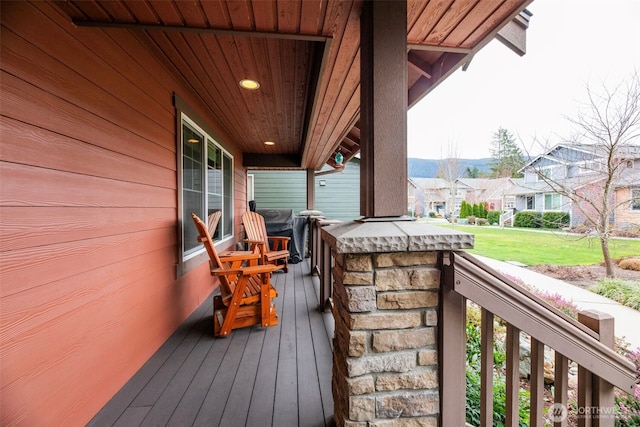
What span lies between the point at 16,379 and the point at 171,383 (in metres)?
0.90

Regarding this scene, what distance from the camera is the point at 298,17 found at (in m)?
1.51

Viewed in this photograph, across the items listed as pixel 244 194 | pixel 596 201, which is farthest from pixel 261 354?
pixel 596 201

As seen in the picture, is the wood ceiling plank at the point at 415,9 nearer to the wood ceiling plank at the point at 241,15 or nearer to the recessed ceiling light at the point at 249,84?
the wood ceiling plank at the point at 241,15

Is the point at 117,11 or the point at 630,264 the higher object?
the point at 117,11

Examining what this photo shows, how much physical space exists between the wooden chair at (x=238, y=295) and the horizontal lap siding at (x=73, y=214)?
1.51 feet

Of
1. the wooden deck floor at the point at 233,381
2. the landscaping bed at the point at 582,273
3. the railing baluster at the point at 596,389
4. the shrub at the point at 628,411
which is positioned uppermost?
the railing baluster at the point at 596,389

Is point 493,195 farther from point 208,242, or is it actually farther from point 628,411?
point 208,242

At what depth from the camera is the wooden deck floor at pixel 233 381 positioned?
5.01ft

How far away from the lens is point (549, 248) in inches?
319

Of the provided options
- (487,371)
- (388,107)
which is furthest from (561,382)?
(388,107)

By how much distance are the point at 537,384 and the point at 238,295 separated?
2.12 m

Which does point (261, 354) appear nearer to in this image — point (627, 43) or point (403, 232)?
point (403, 232)

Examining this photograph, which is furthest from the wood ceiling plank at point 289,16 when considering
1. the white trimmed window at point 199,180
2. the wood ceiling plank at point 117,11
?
the white trimmed window at point 199,180

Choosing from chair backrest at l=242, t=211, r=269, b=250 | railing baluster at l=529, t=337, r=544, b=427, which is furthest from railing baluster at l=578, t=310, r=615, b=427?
chair backrest at l=242, t=211, r=269, b=250
